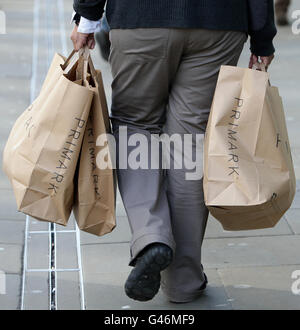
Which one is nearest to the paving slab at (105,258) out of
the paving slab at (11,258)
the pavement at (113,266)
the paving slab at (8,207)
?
the pavement at (113,266)

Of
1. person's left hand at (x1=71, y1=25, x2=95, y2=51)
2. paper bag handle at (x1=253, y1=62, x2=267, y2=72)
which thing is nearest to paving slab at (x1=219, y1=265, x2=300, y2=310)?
paper bag handle at (x1=253, y1=62, x2=267, y2=72)

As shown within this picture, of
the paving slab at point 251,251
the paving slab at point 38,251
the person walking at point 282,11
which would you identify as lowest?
the person walking at point 282,11

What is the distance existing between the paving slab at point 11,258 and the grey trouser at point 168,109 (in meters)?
0.90

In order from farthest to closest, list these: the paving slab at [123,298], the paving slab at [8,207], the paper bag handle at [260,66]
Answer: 1. the paving slab at [8,207]
2. the paving slab at [123,298]
3. the paper bag handle at [260,66]

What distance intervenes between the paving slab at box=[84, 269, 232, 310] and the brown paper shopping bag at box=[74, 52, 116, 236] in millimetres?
463

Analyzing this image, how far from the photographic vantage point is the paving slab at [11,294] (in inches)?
141

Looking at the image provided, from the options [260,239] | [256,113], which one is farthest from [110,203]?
[260,239]

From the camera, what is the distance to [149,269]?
3.12 metres

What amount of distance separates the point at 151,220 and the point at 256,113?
0.64m

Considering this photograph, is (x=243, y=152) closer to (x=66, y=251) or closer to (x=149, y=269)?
(x=149, y=269)

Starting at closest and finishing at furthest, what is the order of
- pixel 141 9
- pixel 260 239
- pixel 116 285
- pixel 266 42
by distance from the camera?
pixel 141 9 → pixel 266 42 → pixel 116 285 → pixel 260 239

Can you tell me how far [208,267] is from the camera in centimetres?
401

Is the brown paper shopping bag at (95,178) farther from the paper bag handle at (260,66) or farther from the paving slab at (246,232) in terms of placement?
the paving slab at (246,232)
